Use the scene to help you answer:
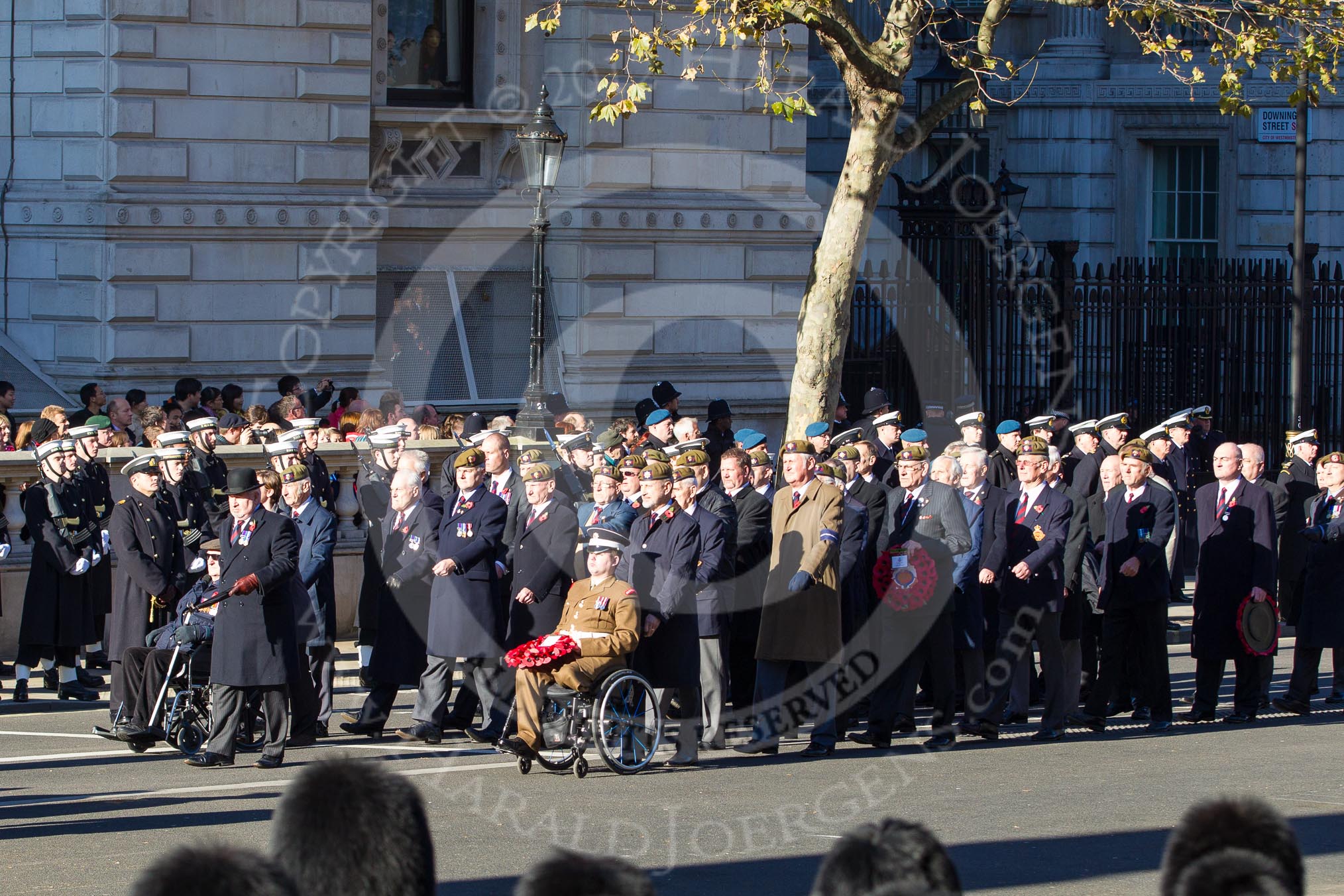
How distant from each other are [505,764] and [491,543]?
60.7 inches

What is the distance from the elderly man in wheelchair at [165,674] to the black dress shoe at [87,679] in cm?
240

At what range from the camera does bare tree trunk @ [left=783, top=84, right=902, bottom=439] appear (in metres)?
17.4

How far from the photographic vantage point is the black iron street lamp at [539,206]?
1722cm

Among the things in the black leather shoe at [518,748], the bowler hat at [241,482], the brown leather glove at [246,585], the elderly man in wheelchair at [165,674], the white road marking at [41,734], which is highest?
the bowler hat at [241,482]

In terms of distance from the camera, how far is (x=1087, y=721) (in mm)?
12695

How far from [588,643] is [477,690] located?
1.63 m

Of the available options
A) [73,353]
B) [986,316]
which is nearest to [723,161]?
[986,316]

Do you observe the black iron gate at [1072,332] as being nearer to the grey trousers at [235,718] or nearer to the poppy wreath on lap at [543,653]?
the poppy wreath on lap at [543,653]

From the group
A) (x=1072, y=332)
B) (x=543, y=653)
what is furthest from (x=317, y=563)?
(x=1072, y=332)

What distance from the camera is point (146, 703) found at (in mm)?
11266

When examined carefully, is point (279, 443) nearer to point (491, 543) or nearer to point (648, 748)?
point (491, 543)

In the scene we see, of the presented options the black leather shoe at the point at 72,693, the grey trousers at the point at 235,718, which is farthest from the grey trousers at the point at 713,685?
the black leather shoe at the point at 72,693

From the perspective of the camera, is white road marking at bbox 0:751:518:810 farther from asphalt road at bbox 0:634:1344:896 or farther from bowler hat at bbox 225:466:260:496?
bowler hat at bbox 225:466:260:496

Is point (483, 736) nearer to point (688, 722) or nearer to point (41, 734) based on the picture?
point (688, 722)
